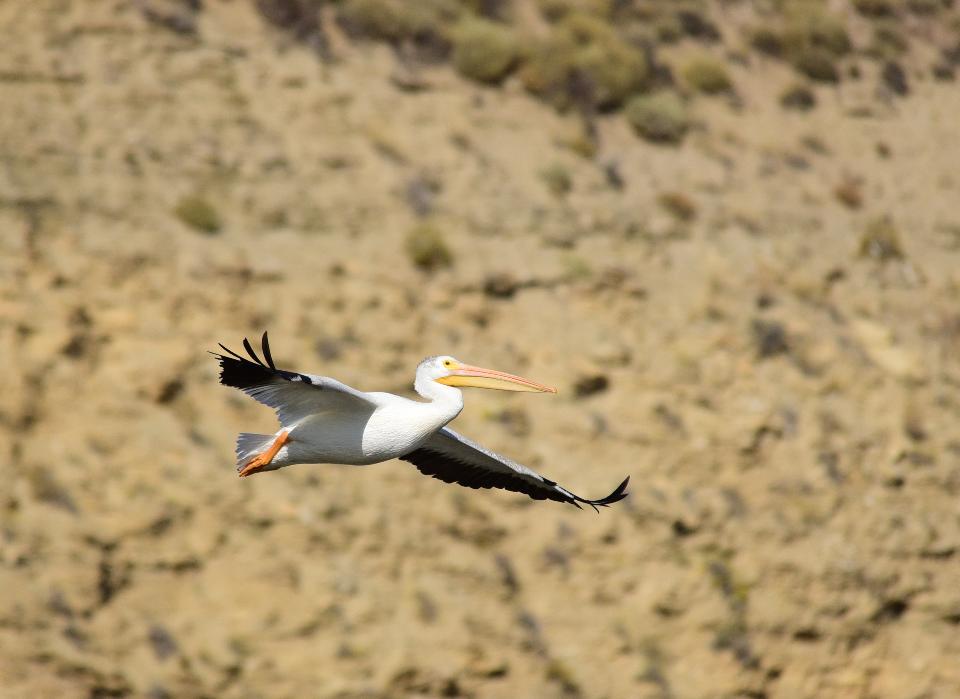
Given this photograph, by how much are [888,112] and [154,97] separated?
39.3ft

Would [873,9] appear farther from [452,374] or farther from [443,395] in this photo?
[443,395]

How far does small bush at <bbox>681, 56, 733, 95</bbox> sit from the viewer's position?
19.8 meters

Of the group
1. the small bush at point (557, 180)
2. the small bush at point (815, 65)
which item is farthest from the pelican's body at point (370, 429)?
the small bush at point (815, 65)

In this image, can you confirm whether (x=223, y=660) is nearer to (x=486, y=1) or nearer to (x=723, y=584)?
(x=723, y=584)

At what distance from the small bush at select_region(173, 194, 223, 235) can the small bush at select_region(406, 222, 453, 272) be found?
2.24 metres

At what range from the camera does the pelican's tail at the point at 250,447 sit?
7.95 metres

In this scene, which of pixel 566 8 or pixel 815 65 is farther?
pixel 815 65

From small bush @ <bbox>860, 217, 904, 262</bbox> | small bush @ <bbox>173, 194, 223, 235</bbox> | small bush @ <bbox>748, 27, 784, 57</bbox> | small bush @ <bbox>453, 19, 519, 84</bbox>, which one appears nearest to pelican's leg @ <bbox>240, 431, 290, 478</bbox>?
small bush @ <bbox>173, 194, 223, 235</bbox>

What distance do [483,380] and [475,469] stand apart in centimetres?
132

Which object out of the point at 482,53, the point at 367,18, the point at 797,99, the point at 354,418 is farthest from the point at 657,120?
the point at 354,418

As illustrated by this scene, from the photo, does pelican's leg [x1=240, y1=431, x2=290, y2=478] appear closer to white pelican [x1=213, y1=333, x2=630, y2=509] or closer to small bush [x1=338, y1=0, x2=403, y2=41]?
white pelican [x1=213, y1=333, x2=630, y2=509]

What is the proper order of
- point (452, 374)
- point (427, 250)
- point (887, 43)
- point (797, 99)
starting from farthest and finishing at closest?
1. point (887, 43)
2. point (797, 99)
3. point (427, 250)
4. point (452, 374)

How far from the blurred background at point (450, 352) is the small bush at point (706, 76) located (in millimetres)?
895

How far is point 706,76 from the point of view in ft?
64.8
